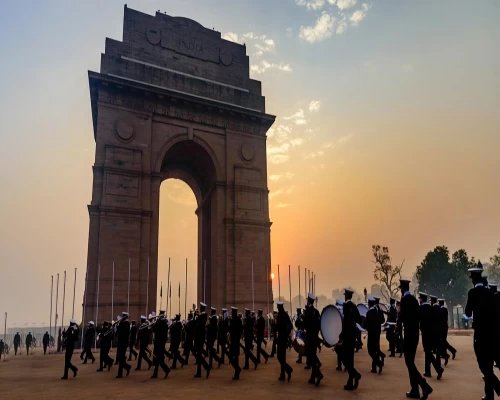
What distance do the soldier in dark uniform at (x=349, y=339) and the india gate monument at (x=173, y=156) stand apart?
67.0ft

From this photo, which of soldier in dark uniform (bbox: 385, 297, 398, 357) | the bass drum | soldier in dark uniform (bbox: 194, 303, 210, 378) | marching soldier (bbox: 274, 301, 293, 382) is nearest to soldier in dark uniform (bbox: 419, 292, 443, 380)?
the bass drum

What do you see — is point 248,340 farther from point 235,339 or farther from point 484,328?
point 484,328

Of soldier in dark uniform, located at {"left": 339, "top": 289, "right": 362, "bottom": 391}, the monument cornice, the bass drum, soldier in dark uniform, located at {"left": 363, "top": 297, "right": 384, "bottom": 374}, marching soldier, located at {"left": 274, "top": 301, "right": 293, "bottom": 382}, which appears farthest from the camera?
the monument cornice

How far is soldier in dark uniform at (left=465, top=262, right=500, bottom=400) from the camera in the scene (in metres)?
7.36

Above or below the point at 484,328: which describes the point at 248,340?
below

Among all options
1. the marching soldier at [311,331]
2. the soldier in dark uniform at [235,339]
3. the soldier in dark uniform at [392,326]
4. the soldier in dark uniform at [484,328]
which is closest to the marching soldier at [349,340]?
the marching soldier at [311,331]

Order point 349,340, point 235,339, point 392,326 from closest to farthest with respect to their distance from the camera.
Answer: point 349,340, point 235,339, point 392,326

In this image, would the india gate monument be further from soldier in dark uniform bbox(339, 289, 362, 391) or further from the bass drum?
soldier in dark uniform bbox(339, 289, 362, 391)

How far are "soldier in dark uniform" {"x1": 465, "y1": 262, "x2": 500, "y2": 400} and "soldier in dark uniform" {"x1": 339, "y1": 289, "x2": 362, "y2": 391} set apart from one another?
277 cm

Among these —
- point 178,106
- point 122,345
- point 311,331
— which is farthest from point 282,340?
point 178,106

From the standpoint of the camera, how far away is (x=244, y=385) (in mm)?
10711

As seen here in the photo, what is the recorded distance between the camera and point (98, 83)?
1161 inches

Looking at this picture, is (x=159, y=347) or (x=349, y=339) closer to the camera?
(x=349, y=339)

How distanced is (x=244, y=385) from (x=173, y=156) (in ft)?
90.4
